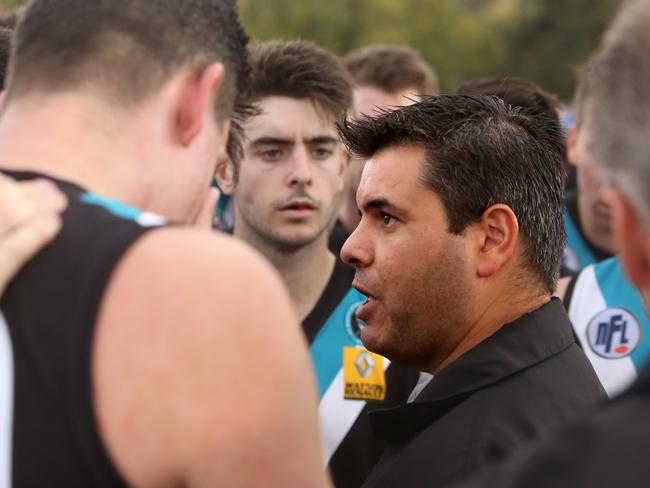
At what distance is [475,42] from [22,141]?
37.0 meters

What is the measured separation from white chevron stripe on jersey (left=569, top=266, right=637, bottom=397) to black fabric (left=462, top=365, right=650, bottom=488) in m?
2.98

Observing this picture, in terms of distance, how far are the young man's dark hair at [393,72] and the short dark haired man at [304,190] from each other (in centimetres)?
Result: 170

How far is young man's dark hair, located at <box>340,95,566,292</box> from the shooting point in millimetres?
2971

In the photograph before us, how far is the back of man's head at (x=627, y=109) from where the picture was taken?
145cm

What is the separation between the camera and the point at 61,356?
1619 millimetres

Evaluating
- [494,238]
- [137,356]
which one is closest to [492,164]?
[494,238]

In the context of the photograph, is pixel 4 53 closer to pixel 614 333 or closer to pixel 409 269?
pixel 409 269

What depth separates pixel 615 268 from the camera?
15.0ft

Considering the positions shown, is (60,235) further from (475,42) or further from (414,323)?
(475,42)

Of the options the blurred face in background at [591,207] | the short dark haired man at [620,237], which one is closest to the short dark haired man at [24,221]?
the short dark haired man at [620,237]

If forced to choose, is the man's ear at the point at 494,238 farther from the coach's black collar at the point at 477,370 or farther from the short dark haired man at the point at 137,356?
the short dark haired man at the point at 137,356

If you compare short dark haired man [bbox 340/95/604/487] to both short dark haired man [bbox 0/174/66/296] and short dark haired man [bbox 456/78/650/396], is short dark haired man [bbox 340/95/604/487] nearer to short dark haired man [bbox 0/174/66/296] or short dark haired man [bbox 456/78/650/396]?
short dark haired man [bbox 0/174/66/296]

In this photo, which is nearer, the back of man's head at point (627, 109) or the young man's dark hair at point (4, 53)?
the back of man's head at point (627, 109)

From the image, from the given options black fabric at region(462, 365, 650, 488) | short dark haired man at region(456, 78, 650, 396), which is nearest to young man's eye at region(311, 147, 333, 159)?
short dark haired man at region(456, 78, 650, 396)
